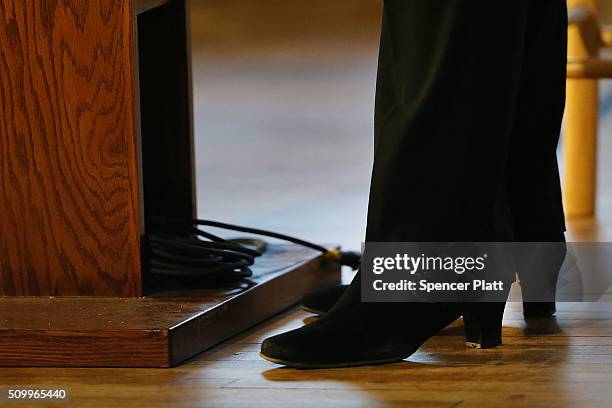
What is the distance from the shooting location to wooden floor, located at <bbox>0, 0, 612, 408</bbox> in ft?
2.73

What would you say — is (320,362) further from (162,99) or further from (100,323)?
(162,99)

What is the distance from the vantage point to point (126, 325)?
36.9 inches

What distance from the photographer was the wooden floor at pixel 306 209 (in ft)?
2.73

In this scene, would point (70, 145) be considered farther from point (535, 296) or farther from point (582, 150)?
point (582, 150)

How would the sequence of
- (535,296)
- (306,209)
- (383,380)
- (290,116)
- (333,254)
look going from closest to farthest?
(383,380) < (535,296) < (333,254) < (306,209) < (290,116)

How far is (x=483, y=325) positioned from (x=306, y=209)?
3.92ft

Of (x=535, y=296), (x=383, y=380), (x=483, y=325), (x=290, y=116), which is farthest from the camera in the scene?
(x=290, y=116)

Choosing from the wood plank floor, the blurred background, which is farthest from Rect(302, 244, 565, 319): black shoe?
the blurred background

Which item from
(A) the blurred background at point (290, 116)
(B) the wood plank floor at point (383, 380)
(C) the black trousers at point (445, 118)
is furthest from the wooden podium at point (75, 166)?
(A) the blurred background at point (290, 116)

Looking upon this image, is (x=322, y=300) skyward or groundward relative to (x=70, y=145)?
groundward

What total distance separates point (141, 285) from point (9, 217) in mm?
151

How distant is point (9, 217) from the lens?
1.07m

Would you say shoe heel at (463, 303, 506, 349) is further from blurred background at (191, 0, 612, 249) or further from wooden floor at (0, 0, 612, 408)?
blurred background at (191, 0, 612, 249)

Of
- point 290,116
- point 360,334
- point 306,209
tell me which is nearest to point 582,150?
point 306,209
